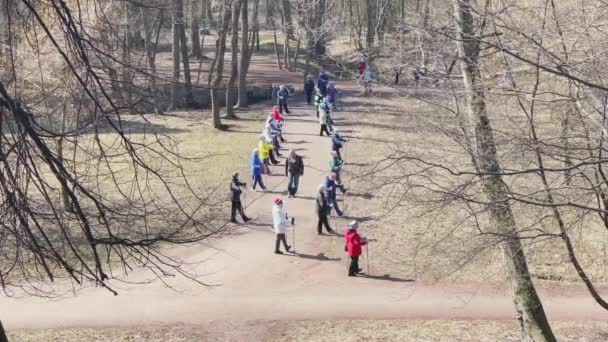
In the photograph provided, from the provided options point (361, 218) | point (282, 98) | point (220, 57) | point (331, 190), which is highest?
point (220, 57)

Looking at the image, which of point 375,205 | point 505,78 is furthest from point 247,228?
point 505,78

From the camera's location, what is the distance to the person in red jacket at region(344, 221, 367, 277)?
575 inches

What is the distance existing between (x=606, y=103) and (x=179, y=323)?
796 centimetres

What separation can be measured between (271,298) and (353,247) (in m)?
2.00

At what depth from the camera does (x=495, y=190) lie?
29.9 feet

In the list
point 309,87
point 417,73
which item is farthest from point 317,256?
point 309,87

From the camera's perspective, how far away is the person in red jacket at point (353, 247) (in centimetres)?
1461

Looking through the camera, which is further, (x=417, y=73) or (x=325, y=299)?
(x=325, y=299)

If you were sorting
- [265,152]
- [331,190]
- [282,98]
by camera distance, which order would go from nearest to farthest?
[331,190], [265,152], [282,98]

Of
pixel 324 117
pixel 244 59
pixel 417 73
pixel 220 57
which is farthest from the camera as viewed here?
pixel 244 59

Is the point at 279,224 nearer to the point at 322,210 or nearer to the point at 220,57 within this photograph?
the point at 322,210

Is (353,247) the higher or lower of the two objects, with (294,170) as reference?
lower

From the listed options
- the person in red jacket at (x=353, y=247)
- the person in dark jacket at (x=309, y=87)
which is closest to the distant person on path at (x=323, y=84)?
the person in dark jacket at (x=309, y=87)

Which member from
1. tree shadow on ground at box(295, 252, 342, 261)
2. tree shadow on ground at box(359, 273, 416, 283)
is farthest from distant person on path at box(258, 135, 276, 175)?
tree shadow on ground at box(359, 273, 416, 283)
